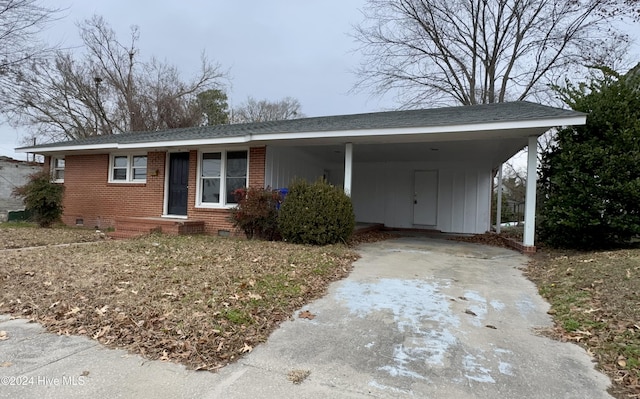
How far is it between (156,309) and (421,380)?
8.21 feet

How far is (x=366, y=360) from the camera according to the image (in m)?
2.70

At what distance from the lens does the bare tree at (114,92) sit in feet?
76.7

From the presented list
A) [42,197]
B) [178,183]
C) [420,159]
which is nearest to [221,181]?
[178,183]

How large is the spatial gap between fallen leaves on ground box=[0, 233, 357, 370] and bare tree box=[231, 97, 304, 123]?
24368 mm

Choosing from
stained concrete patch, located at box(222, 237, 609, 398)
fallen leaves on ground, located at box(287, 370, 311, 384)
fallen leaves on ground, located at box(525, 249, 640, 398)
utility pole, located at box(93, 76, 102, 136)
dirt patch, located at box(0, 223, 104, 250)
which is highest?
utility pole, located at box(93, 76, 102, 136)

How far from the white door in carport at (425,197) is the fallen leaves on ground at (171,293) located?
21.3 ft

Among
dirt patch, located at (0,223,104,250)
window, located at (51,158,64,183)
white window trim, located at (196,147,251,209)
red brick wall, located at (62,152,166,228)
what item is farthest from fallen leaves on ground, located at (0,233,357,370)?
window, located at (51,158,64,183)

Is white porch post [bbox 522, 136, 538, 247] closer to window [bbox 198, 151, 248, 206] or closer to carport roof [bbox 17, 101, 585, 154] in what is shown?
carport roof [bbox 17, 101, 585, 154]

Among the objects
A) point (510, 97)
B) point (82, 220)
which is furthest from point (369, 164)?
point (510, 97)

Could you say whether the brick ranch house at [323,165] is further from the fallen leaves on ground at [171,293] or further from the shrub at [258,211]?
the fallen leaves on ground at [171,293]

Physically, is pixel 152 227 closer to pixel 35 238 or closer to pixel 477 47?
pixel 35 238

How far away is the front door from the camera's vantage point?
1044cm

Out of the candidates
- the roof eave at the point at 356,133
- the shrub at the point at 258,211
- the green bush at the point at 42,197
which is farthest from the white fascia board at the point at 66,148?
the shrub at the point at 258,211

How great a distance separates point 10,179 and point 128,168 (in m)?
11.2
